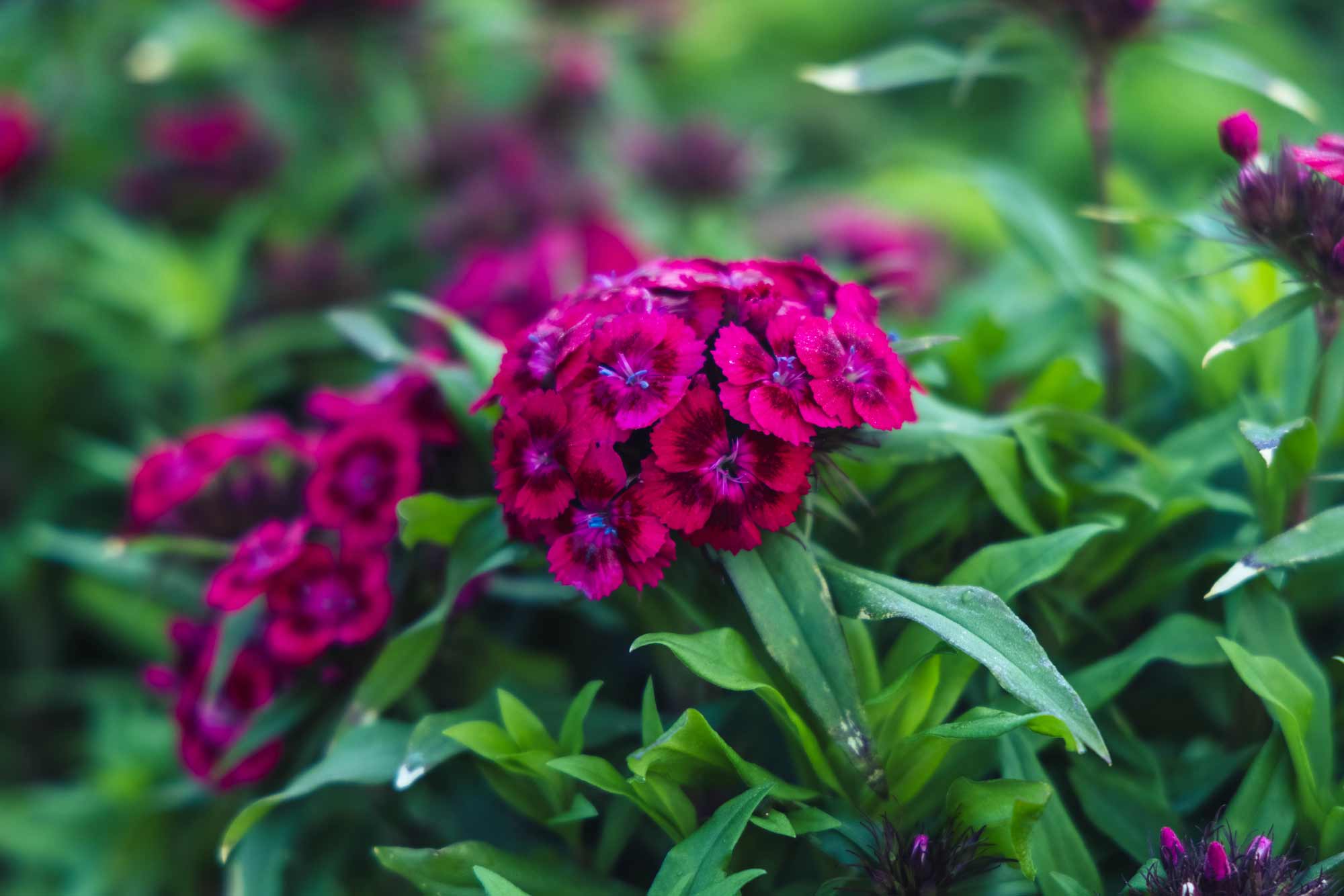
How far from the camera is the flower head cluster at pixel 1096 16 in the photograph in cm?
145

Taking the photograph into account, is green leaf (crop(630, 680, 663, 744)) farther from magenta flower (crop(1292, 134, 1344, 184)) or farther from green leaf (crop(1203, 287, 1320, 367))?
magenta flower (crop(1292, 134, 1344, 184))

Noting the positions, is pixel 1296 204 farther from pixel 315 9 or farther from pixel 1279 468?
pixel 315 9

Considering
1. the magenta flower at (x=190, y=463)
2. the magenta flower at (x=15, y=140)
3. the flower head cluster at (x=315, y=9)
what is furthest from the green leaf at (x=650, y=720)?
the magenta flower at (x=15, y=140)

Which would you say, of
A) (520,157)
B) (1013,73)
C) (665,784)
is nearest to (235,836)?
(665,784)

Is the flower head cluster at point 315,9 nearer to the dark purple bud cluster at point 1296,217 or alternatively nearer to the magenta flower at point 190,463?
the magenta flower at point 190,463

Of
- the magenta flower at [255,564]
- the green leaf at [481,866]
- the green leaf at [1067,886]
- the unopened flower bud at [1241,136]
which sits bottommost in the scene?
the green leaf at [481,866]

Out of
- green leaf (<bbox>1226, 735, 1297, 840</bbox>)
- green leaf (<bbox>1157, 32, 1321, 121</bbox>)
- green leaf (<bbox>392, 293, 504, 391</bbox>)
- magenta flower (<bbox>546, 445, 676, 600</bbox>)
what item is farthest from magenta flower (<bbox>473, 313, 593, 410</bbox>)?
green leaf (<bbox>1157, 32, 1321, 121</bbox>)

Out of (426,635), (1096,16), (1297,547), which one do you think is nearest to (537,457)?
(426,635)

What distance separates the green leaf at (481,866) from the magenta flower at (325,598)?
0.26 meters

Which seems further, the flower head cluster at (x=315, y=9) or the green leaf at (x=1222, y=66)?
the flower head cluster at (x=315, y=9)

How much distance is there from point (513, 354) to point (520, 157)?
1.34 metres

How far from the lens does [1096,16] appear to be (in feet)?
4.78

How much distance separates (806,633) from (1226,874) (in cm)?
39

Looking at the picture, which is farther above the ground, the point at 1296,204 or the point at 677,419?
the point at 1296,204
